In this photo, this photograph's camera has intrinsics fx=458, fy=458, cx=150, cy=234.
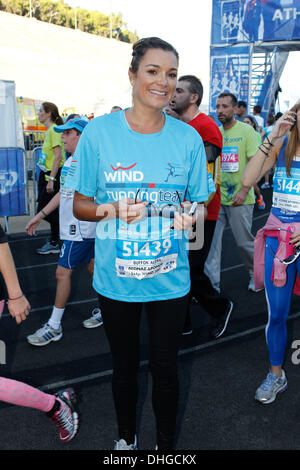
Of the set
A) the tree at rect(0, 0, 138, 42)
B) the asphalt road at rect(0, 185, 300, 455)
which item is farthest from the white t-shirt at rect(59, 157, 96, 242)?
the tree at rect(0, 0, 138, 42)

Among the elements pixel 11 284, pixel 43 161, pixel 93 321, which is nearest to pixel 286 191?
pixel 11 284

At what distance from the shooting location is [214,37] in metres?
13.0

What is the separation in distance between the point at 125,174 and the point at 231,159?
3.22 m

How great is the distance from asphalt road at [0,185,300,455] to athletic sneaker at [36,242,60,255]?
6.09 ft

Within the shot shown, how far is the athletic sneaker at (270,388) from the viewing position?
10.2 ft

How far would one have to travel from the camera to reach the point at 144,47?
2.02 metres

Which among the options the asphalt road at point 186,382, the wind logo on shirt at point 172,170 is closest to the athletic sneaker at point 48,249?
the asphalt road at point 186,382

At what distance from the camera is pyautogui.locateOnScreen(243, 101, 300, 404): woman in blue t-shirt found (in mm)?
2822

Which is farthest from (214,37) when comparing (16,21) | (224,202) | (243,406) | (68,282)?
(16,21)

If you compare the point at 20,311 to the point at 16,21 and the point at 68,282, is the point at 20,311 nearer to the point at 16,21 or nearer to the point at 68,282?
the point at 68,282

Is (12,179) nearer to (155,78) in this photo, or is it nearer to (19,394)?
(19,394)

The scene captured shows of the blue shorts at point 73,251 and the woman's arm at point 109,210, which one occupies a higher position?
the woman's arm at point 109,210

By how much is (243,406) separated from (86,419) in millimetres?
1049

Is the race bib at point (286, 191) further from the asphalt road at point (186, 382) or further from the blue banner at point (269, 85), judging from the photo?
the blue banner at point (269, 85)
